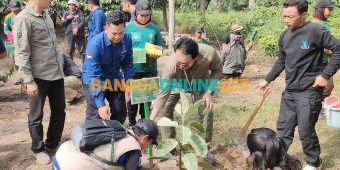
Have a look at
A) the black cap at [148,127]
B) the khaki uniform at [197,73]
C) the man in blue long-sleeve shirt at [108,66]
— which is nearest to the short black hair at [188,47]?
the khaki uniform at [197,73]

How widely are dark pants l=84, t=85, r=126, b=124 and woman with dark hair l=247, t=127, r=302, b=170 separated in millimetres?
1894

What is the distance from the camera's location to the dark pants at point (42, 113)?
13.3 ft

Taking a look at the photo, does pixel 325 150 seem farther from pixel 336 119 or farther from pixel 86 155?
pixel 86 155

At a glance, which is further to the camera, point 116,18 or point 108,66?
point 108,66

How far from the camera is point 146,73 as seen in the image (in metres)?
4.89

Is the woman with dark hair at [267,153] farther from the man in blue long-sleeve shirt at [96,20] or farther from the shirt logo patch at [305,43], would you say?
the man in blue long-sleeve shirt at [96,20]

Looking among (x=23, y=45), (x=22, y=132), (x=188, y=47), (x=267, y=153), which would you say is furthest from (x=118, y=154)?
(x=22, y=132)

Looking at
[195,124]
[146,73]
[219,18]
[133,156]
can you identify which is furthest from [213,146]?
[219,18]

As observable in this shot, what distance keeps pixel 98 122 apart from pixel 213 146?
2.29m

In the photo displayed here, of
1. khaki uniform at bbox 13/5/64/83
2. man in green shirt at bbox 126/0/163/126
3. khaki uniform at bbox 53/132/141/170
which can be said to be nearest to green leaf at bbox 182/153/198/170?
khaki uniform at bbox 53/132/141/170

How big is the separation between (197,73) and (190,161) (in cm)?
128

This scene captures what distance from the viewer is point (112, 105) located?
4.16 m

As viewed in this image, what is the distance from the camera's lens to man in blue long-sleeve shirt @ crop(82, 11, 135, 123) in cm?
369

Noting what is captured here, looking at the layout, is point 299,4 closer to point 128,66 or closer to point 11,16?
point 128,66
